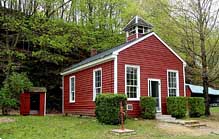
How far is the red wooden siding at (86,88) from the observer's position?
15882mm

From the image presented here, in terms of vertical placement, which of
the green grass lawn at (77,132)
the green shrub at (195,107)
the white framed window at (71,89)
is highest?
the white framed window at (71,89)

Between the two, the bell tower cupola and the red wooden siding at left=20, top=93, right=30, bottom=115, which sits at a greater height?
the bell tower cupola

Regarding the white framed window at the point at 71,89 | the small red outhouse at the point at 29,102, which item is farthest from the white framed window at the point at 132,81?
the small red outhouse at the point at 29,102

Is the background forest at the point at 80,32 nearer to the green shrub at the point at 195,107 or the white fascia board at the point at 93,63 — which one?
the green shrub at the point at 195,107

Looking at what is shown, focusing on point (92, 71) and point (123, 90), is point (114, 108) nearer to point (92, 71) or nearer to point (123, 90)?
point (123, 90)

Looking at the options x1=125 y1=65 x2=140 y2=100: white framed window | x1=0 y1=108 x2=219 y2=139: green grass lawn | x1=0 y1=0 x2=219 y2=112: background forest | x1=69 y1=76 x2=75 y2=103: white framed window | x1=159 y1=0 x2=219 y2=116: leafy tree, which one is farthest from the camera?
x1=69 y1=76 x2=75 y2=103: white framed window

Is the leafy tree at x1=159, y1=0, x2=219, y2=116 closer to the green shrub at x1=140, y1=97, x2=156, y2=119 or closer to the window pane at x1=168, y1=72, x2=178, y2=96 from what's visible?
the window pane at x1=168, y1=72, x2=178, y2=96

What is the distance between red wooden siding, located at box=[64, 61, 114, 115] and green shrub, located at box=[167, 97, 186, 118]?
12.7 feet

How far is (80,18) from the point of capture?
1168 inches

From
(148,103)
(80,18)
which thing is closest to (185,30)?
(148,103)

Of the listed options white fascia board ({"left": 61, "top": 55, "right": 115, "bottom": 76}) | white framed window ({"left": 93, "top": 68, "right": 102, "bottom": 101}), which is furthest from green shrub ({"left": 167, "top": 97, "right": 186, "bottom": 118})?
white fascia board ({"left": 61, "top": 55, "right": 115, "bottom": 76})

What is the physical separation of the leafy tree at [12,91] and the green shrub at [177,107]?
9768mm

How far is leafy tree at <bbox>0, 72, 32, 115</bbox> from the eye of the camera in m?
18.2

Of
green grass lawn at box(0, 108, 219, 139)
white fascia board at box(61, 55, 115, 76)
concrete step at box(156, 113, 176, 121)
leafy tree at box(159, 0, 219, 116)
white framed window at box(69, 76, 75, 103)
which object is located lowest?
green grass lawn at box(0, 108, 219, 139)
